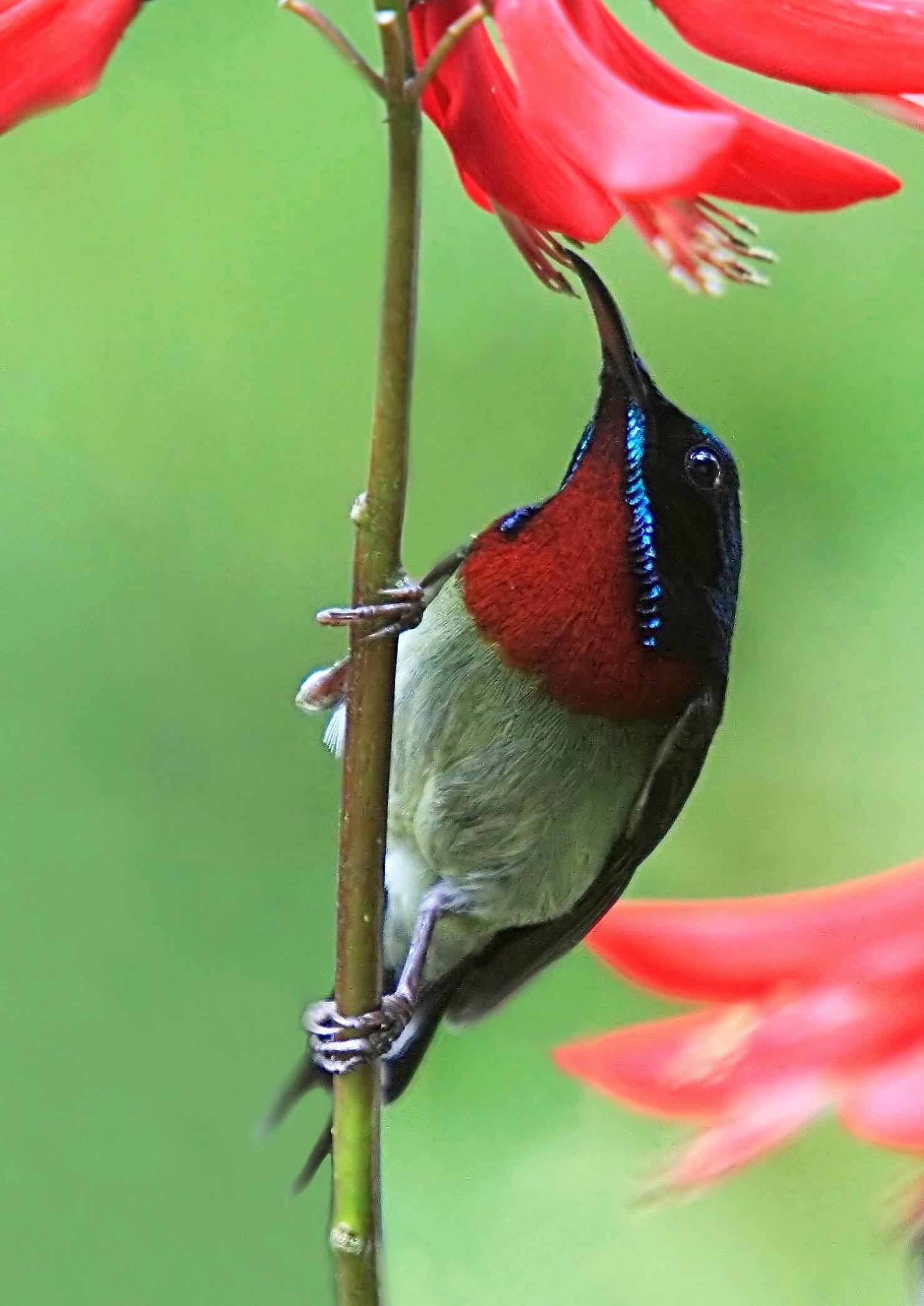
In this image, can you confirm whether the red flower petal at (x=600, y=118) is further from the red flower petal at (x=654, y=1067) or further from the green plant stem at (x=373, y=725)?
the red flower petal at (x=654, y=1067)

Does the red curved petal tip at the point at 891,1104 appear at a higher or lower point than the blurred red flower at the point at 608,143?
lower

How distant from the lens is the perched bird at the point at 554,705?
111 centimetres

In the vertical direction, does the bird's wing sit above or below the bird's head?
below

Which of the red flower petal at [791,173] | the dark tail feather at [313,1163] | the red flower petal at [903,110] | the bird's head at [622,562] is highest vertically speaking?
the red flower petal at [903,110]

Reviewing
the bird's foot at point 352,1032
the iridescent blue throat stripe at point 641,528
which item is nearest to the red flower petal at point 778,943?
the bird's foot at point 352,1032

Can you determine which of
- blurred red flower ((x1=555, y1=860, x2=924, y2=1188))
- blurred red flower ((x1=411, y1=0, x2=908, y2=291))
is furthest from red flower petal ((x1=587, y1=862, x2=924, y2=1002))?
blurred red flower ((x1=411, y1=0, x2=908, y2=291))

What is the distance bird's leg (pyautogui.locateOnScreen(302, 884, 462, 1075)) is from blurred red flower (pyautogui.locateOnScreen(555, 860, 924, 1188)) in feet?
0.34

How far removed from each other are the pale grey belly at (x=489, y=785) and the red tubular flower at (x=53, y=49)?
2.11 ft

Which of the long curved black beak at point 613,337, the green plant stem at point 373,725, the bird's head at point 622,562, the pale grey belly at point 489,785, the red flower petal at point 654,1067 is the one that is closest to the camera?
the green plant stem at point 373,725

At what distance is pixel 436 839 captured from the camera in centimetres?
123

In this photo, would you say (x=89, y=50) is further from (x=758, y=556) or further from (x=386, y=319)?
(x=758, y=556)

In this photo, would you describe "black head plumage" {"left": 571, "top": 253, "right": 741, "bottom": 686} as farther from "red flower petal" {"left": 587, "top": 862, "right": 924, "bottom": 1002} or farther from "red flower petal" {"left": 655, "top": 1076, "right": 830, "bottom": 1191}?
"red flower petal" {"left": 655, "top": 1076, "right": 830, "bottom": 1191}

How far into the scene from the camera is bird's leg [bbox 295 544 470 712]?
0.63 meters

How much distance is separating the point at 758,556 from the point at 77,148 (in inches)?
33.8
